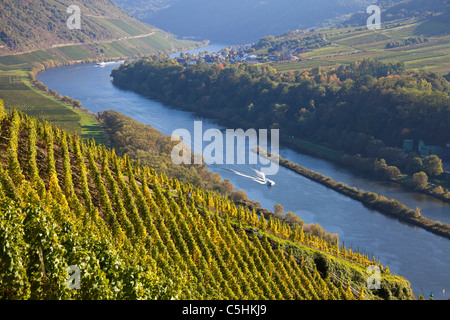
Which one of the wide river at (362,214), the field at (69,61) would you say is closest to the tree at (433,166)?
the wide river at (362,214)

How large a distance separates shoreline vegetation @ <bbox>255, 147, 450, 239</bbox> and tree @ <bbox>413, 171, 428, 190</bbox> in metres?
4.80

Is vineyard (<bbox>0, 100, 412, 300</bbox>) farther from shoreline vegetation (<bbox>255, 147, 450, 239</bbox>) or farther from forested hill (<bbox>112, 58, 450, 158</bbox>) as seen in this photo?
forested hill (<bbox>112, 58, 450, 158</bbox>)

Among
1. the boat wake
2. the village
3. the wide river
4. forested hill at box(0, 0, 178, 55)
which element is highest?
forested hill at box(0, 0, 178, 55)

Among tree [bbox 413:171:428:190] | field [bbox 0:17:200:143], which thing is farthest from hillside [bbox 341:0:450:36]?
tree [bbox 413:171:428:190]

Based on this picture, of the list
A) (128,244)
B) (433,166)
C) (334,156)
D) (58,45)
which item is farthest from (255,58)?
(128,244)

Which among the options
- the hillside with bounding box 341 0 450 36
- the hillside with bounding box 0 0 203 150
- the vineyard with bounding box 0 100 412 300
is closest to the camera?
the vineyard with bounding box 0 100 412 300

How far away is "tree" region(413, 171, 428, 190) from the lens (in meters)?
50.0

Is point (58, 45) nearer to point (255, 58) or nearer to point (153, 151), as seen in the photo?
point (255, 58)

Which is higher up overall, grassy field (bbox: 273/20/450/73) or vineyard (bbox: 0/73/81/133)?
grassy field (bbox: 273/20/450/73)

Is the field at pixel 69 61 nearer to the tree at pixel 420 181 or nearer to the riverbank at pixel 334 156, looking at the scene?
the riverbank at pixel 334 156

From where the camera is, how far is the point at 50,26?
135500mm

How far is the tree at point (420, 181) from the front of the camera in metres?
50.0

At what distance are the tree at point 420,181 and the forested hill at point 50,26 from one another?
9868 centimetres

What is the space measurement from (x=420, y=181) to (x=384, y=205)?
691 centimetres
